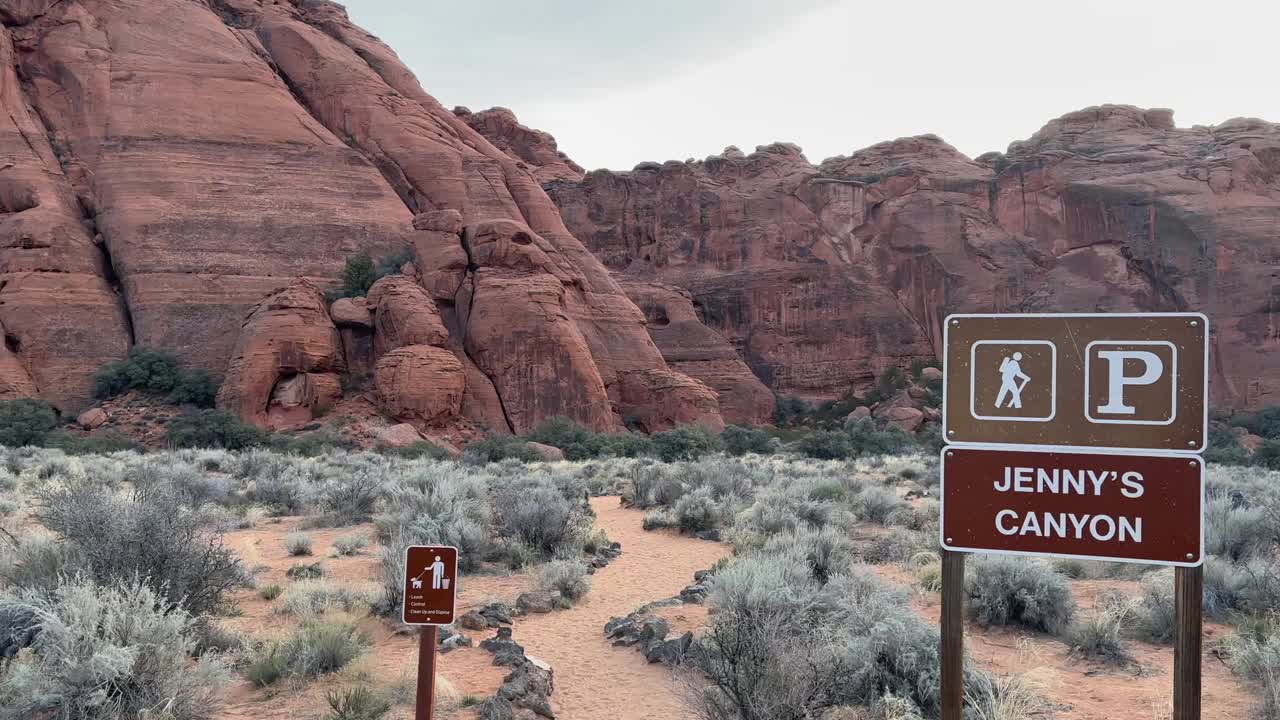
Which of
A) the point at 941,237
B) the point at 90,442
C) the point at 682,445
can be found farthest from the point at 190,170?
the point at 941,237

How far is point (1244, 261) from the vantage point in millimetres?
48531

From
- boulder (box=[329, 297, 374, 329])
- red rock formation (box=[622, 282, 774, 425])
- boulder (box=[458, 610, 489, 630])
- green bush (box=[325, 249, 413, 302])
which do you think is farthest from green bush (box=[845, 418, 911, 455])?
boulder (box=[458, 610, 489, 630])

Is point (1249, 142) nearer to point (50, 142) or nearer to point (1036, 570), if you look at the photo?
point (1036, 570)

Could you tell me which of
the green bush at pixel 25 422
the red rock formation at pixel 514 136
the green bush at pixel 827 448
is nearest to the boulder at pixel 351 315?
the green bush at pixel 25 422

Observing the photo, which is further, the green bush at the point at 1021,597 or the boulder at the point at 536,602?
the boulder at the point at 536,602

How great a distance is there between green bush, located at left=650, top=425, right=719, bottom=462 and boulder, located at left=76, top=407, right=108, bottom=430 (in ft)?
75.5

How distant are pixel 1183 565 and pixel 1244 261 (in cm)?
5874

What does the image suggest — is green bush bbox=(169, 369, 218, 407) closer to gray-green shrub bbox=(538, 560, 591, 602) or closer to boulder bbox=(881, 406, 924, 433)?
gray-green shrub bbox=(538, 560, 591, 602)

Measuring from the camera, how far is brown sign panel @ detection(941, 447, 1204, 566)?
8.29 feet

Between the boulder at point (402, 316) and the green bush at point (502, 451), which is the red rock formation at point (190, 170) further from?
the green bush at point (502, 451)

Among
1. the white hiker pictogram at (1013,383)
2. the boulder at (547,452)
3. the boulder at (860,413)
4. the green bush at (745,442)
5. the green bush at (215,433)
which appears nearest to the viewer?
the white hiker pictogram at (1013,383)

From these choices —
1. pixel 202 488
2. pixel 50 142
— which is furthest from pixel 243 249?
pixel 202 488

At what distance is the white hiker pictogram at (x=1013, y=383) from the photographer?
108 inches

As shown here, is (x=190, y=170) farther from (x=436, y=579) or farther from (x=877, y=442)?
(x=436, y=579)
